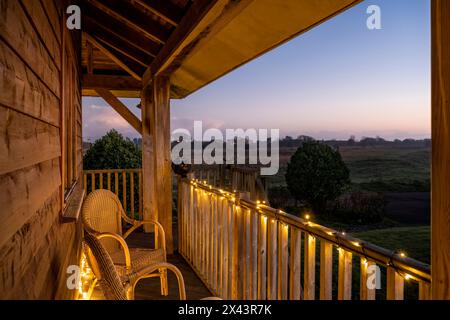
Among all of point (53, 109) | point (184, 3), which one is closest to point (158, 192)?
point (184, 3)

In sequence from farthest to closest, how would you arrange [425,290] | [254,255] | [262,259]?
[254,255] < [262,259] < [425,290]

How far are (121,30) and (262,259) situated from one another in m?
3.12

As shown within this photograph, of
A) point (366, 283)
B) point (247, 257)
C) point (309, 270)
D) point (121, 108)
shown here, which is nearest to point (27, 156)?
point (366, 283)

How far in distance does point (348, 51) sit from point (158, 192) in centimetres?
817

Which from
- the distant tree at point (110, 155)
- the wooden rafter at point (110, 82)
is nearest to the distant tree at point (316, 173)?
the distant tree at point (110, 155)

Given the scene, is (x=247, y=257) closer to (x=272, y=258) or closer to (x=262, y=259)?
(x=262, y=259)

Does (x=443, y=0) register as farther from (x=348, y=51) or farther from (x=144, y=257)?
(x=348, y=51)

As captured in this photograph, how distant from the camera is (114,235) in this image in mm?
2734

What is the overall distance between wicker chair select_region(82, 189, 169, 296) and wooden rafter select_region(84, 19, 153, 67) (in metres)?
2.22

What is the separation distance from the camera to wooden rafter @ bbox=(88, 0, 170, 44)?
134 inches

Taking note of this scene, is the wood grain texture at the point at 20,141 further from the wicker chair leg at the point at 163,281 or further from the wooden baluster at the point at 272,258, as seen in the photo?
the wicker chair leg at the point at 163,281

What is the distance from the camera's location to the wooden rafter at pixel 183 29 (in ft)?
7.66

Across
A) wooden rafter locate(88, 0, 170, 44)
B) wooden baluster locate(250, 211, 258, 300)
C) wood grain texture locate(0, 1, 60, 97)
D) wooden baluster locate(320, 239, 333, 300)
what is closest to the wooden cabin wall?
wood grain texture locate(0, 1, 60, 97)

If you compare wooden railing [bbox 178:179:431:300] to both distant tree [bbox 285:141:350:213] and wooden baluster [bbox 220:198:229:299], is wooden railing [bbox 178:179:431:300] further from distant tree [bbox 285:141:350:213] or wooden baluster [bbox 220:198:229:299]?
distant tree [bbox 285:141:350:213]
